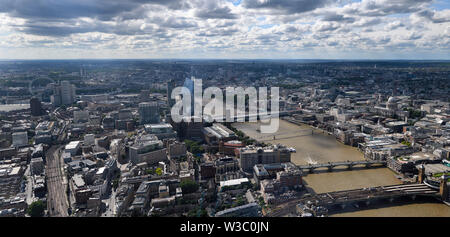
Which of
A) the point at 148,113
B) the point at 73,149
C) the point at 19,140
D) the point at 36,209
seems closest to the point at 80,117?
the point at 148,113

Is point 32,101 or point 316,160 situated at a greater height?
point 32,101

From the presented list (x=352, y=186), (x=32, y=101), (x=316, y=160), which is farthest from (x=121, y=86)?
(x=352, y=186)

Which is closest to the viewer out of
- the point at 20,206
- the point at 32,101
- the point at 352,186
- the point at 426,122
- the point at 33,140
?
the point at 20,206

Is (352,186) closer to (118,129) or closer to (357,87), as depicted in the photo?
(118,129)

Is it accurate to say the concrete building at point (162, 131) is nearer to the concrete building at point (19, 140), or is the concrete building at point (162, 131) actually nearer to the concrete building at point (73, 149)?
the concrete building at point (73, 149)
